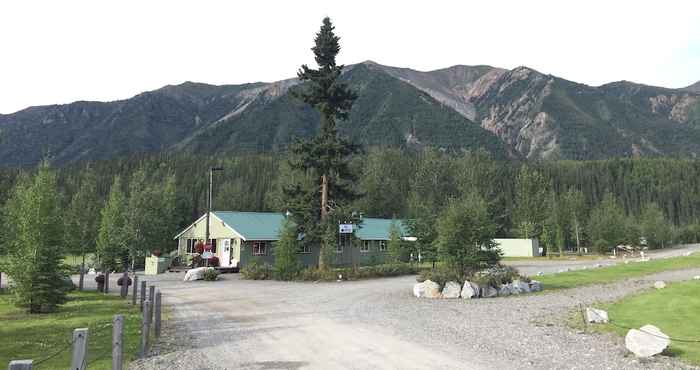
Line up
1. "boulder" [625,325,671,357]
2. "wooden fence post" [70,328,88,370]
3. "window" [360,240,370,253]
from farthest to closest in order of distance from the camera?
1. "window" [360,240,370,253]
2. "boulder" [625,325,671,357]
3. "wooden fence post" [70,328,88,370]

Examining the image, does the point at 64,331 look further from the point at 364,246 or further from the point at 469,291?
the point at 364,246

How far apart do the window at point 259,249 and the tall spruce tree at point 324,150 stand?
11.1 m

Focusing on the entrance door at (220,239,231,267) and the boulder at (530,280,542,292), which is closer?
the boulder at (530,280,542,292)

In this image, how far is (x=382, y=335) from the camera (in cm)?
1263

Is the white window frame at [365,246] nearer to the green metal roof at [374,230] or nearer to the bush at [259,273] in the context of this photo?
the green metal roof at [374,230]

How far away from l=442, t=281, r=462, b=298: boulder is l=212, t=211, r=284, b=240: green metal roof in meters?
22.2

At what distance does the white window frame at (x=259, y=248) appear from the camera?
142 ft

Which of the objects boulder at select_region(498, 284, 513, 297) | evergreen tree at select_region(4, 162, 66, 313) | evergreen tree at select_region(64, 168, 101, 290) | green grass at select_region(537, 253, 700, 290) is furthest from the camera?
evergreen tree at select_region(64, 168, 101, 290)

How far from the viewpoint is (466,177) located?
92938mm

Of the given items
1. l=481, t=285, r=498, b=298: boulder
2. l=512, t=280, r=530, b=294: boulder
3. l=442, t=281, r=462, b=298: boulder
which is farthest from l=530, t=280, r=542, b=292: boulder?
l=442, t=281, r=462, b=298: boulder

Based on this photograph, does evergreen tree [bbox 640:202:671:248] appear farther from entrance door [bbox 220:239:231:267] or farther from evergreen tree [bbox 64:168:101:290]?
evergreen tree [bbox 64:168:101:290]

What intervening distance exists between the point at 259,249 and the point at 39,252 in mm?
26020

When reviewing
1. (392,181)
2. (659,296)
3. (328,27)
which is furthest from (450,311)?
(392,181)

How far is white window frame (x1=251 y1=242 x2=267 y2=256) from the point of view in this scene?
4338 centimetres
